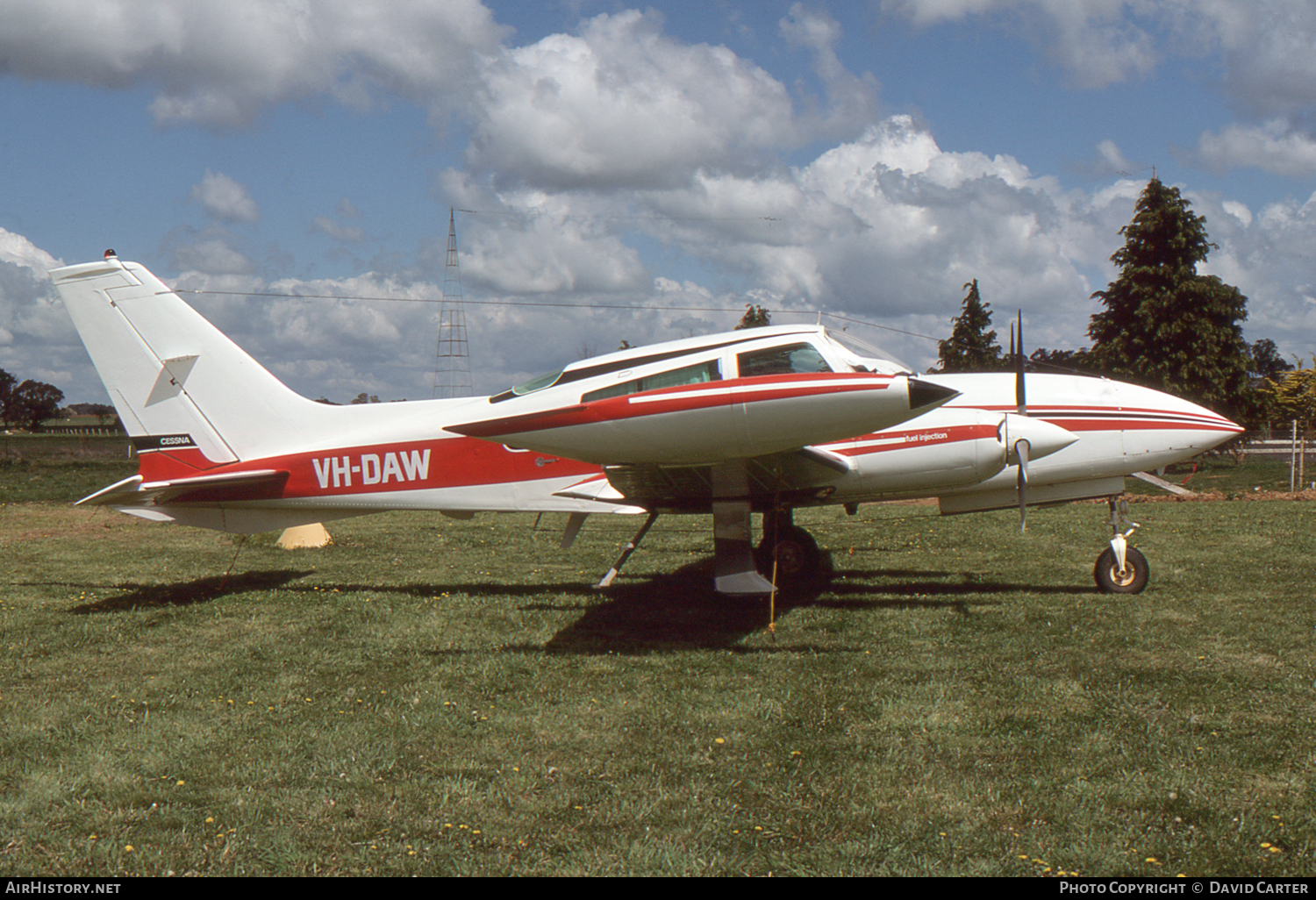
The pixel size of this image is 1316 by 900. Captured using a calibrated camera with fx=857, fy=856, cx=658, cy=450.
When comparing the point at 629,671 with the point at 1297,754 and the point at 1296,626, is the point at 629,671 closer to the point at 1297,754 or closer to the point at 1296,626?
the point at 1297,754

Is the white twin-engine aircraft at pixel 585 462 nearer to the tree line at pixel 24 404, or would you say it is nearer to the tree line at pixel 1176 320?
the tree line at pixel 1176 320

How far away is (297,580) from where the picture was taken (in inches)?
422

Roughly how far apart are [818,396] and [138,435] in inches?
312

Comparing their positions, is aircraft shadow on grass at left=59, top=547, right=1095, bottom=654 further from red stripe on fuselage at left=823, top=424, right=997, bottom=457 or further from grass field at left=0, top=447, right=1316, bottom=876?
red stripe on fuselage at left=823, top=424, right=997, bottom=457

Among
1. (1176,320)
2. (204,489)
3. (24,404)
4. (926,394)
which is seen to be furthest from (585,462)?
(24,404)

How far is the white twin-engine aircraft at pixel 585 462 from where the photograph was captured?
27.3 feet

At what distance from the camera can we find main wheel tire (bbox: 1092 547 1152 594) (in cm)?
896

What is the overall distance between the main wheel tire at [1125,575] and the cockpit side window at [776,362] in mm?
3876

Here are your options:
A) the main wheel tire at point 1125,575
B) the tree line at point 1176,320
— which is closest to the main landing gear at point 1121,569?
the main wheel tire at point 1125,575

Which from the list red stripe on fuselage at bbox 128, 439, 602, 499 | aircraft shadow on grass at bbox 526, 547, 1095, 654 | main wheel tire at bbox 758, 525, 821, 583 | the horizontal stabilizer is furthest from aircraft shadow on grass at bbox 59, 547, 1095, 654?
red stripe on fuselage at bbox 128, 439, 602, 499

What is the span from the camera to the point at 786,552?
407 inches

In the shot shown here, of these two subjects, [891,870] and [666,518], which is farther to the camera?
[666,518]

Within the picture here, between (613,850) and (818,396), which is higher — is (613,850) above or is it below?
below

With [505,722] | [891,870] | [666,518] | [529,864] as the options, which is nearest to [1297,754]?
[891,870]
